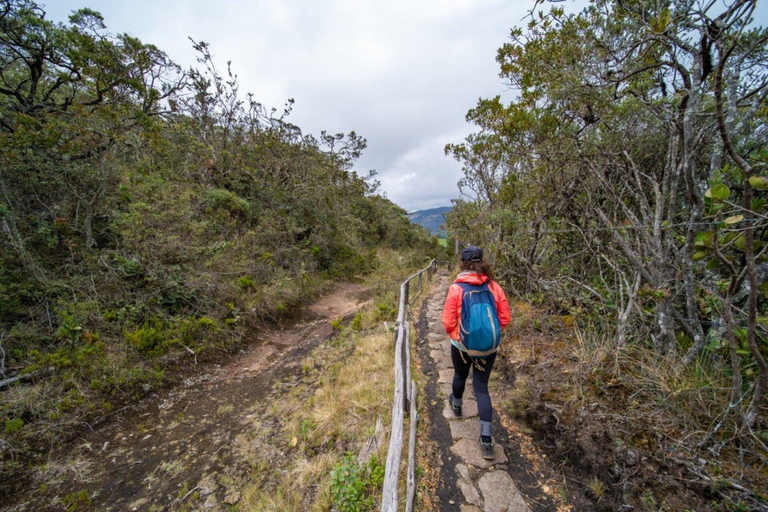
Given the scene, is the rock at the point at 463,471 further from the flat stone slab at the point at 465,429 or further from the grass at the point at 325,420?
the grass at the point at 325,420

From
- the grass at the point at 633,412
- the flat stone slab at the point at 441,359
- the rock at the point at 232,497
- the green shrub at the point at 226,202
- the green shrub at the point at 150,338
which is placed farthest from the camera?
the green shrub at the point at 226,202

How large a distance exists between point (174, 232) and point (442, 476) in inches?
323

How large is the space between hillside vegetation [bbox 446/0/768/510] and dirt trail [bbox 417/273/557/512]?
367 millimetres

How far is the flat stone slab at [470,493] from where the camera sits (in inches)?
93.1

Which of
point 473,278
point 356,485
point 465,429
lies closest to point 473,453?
point 465,429

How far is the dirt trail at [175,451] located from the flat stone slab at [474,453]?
272cm

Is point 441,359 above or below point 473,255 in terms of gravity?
below

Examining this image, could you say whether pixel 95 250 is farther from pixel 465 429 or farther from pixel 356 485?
pixel 465 429

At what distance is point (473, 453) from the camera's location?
2840 millimetres

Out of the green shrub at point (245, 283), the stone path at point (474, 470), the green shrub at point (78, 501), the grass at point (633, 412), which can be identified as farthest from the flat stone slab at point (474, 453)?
the green shrub at point (245, 283)

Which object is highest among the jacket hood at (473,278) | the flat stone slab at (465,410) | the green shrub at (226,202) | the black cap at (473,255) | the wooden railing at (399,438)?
the green shrub at (226,202)

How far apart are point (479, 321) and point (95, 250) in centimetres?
796

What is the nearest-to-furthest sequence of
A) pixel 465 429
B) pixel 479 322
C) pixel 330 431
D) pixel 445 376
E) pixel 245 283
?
pixel 479 322 → pixel 465 429 → pixel 330 431 → pixel 445 376 → pixel 245 283

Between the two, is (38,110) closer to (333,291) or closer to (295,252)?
(295,252)
